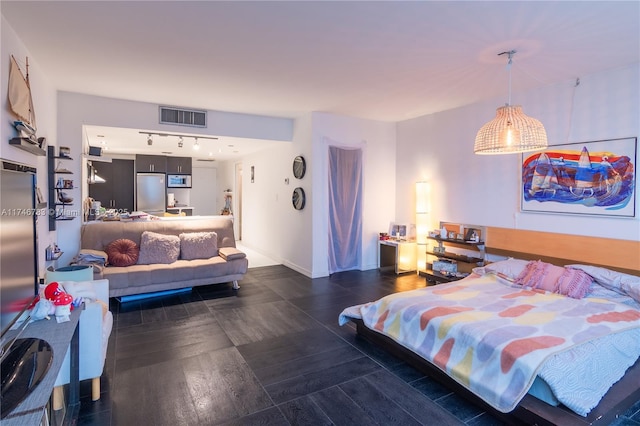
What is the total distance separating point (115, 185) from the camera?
26.6ft

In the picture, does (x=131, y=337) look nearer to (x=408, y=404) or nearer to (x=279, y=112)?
(x=408, y=404)

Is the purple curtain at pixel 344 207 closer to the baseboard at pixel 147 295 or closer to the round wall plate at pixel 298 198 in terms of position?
the round wall plate at pixel 298 198

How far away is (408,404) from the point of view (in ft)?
7.26

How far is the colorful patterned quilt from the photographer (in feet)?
6.67

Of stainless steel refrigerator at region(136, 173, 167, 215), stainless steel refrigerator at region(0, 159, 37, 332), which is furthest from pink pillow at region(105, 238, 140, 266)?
stainless steel refrigerator at region(136, 173, 167, 215)

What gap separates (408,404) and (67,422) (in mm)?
2056

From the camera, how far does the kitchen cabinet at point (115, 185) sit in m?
8.01

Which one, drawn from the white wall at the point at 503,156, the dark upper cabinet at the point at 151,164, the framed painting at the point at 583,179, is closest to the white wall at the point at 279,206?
the white wall at the point at 503,156

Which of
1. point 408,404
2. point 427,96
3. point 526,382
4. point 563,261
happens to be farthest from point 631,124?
point 408,404

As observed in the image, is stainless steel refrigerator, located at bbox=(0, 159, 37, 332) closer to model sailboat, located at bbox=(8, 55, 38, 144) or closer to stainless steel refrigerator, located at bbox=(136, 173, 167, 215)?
model sailboat, located at bbox=(8, 55, 38, 144)

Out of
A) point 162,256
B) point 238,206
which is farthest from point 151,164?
point 162,256

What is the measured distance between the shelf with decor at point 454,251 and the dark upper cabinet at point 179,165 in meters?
6.18

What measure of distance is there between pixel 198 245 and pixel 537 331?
4025 millimetres

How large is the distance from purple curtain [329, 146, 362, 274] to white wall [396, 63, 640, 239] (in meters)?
0.84
